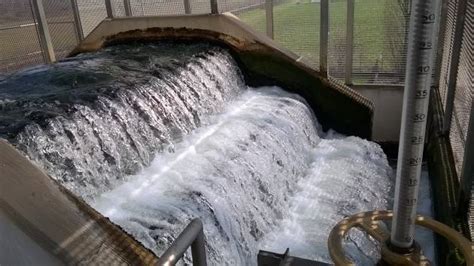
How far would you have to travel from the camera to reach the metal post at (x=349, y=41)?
638 centimetres

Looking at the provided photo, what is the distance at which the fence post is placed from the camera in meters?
7.00

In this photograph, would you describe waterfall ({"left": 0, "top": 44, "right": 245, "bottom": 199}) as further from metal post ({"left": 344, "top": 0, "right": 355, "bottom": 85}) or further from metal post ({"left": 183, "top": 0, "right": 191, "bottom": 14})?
metal post ({"left": 344, "top": 0, "right": 355, "bottom": 85})

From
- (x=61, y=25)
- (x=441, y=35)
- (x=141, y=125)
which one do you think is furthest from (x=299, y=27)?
(x=61, y=25)

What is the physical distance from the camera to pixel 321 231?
3951 mm

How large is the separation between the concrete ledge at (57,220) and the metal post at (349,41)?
202 inches

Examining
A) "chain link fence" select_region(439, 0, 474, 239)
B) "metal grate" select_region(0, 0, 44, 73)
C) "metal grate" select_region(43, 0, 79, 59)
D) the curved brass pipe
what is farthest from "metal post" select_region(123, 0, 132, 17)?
the curved brass pipe

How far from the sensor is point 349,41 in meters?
6.55

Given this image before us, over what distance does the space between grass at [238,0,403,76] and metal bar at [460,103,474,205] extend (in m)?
Result: 3.84

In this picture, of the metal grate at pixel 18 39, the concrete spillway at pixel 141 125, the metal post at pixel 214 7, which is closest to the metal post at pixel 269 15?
the concrete spillway at pixel 141 125

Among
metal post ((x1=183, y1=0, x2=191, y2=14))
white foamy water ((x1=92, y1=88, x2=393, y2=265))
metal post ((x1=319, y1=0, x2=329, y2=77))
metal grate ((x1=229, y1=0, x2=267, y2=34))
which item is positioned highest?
metal post ((x1=183, y1=0, x2=191, y2=14))

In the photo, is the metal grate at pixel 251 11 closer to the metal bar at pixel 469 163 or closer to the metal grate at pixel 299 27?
the metal grate at pixel 299 27

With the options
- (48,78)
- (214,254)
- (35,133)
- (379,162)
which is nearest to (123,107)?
(35,133)

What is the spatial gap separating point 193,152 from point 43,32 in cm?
434

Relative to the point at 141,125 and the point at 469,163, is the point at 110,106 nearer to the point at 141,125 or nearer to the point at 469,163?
the point at 141,125
